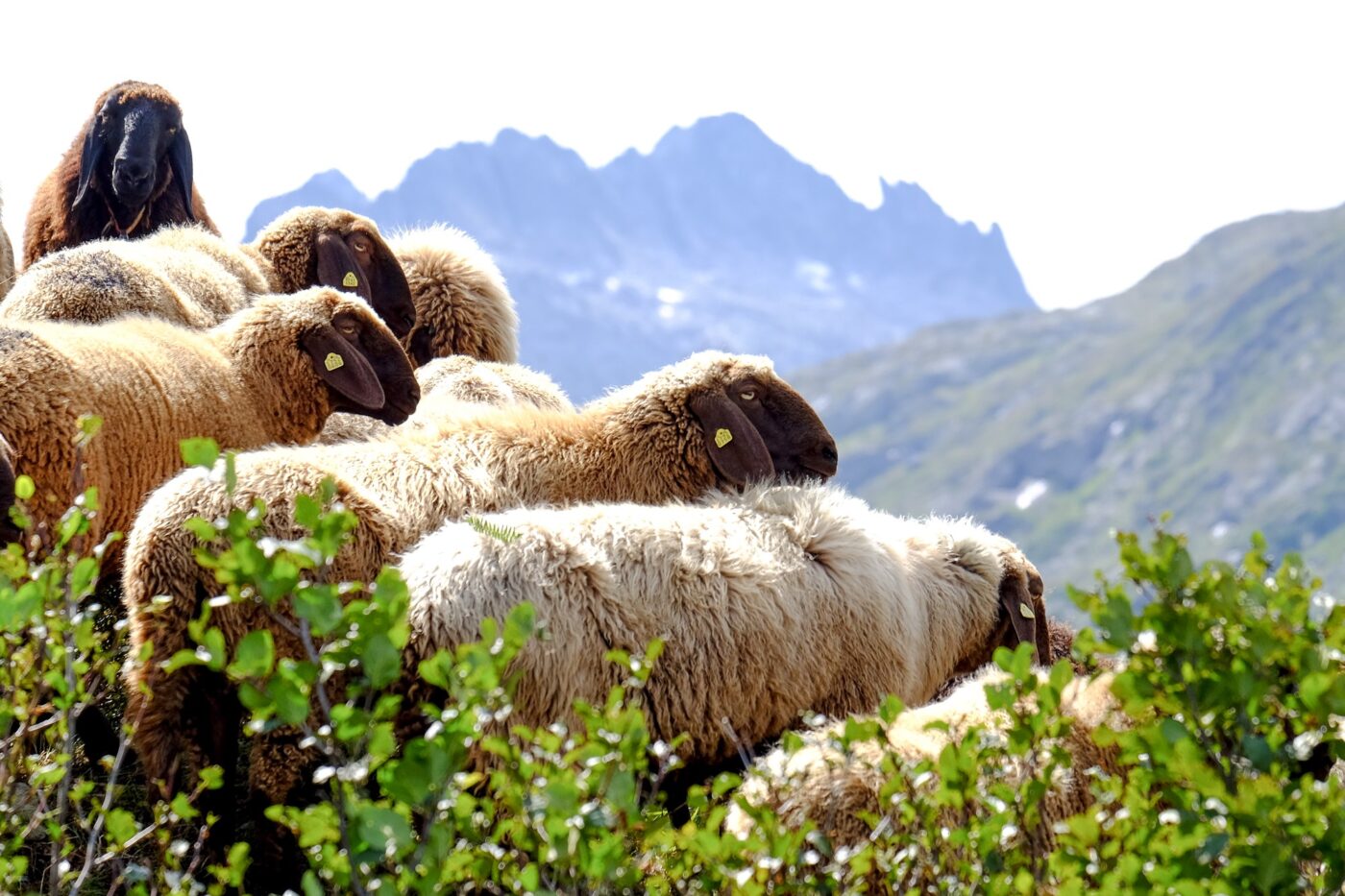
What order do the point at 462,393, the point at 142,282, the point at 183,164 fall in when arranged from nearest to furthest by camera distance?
the point at 142,282 < the point at 462,393 < the point at 183,164

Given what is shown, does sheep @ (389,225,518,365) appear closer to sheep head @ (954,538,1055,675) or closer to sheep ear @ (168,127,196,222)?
sheep ear @ (168,127,196,222)

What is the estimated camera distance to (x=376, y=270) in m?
9.51

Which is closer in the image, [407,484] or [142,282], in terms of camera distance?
[407,484]

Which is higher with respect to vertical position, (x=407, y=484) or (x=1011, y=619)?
(x=407, y=484)

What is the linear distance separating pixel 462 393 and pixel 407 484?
2.36 meters

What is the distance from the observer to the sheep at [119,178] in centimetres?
964

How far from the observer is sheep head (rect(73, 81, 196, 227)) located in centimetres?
959

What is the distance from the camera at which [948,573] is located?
7.04 m

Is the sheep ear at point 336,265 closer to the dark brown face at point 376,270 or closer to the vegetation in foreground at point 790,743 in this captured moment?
the dark brown face at point 376,270

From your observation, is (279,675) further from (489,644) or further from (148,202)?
(148,202)

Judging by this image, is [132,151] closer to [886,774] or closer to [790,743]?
[886,774]

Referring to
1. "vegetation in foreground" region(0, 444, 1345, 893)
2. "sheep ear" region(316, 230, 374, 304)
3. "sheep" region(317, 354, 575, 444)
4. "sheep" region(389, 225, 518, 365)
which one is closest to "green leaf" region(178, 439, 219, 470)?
"vegetation in foreground" region(0, 444, 1345, 893)

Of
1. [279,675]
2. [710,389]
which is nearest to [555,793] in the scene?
[279,675]

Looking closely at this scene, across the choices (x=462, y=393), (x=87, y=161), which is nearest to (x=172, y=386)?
(x=462, y=393)
